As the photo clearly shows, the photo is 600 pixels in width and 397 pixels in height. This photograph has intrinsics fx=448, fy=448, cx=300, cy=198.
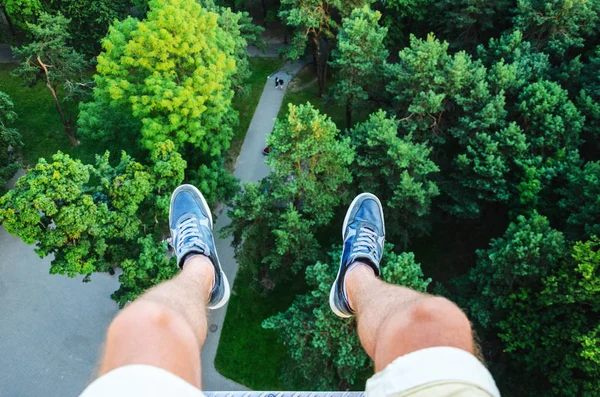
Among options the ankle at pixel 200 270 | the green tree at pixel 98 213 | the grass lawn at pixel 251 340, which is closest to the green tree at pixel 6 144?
the green tree at pixel 98 213

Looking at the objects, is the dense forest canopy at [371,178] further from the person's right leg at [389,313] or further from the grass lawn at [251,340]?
the person's right leg at [389,313]

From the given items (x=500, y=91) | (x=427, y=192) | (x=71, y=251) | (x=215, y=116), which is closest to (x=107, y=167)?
(x=71, y=251)

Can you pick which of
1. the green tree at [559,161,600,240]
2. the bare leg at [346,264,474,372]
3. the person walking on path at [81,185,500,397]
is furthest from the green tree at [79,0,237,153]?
the green tree at [559,161,600,240]

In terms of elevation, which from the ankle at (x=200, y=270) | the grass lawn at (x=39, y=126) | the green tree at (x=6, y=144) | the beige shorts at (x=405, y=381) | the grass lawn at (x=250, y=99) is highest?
the beige shorts at (x=405, y=381)

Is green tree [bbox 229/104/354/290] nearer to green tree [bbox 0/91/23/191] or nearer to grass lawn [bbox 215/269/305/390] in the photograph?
grass lawn [bbox 215/269/305/390]

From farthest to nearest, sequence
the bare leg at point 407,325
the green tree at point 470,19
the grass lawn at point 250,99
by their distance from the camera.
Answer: the grass lawn at point 250,99
the green tree at point 470,19
the bare leg at point 407,325

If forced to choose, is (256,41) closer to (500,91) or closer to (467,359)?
(500,91)
